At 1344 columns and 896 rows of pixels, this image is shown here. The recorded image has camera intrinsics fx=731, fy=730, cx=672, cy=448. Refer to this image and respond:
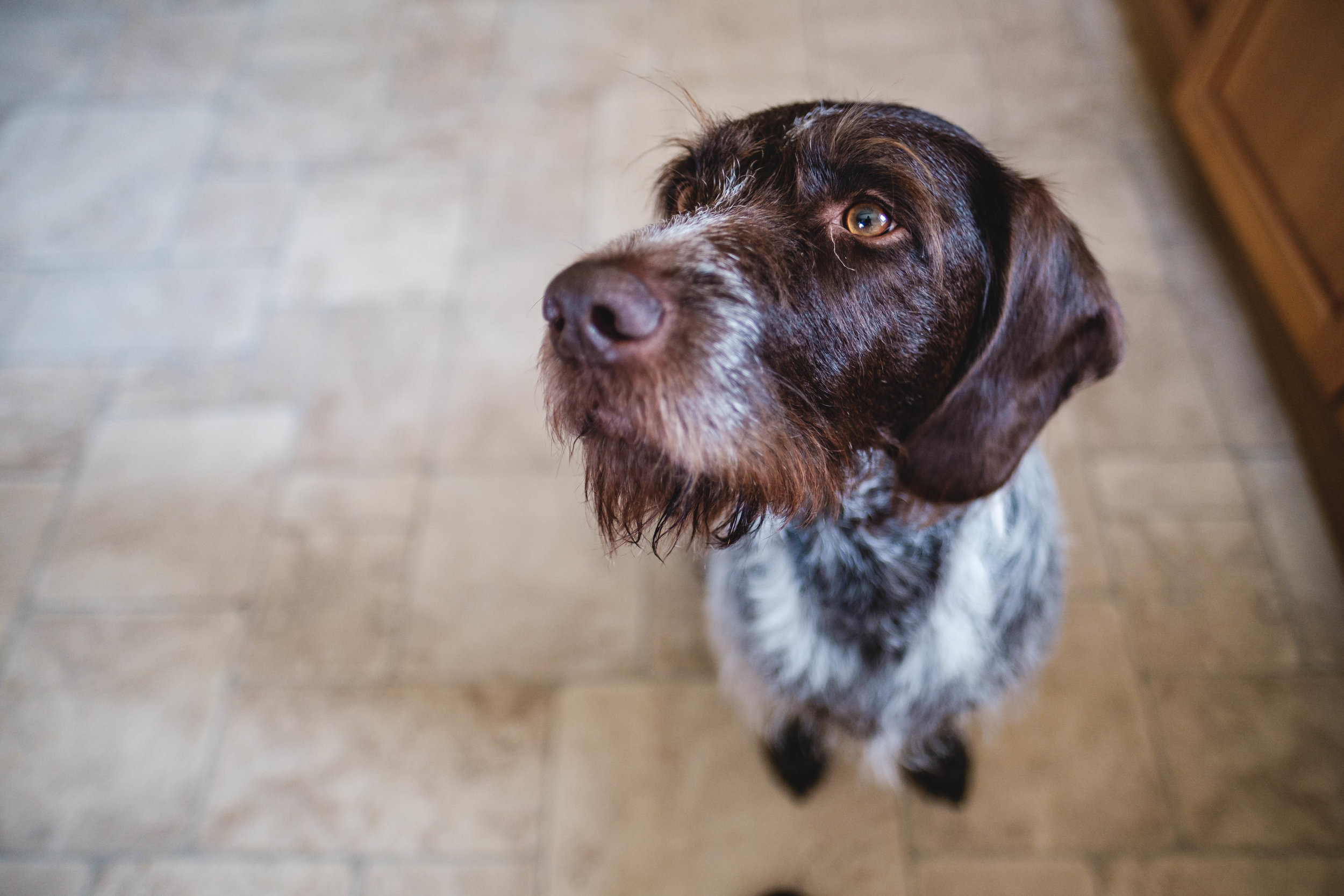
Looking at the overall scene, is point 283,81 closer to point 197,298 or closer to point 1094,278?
point 197,298

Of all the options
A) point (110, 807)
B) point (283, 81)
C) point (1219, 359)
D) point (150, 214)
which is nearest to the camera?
point (110, 807)

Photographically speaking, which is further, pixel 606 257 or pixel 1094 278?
pixel 1094 278

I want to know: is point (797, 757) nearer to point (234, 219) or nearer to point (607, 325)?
point (607, 325)

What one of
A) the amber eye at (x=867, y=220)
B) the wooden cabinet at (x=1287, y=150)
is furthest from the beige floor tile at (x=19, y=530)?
the wooden cabinet at (x=1287, y=150)

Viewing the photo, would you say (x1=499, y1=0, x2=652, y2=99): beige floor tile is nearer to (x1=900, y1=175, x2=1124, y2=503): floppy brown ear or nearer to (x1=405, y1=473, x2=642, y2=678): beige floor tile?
(x1=405, y1=473, x2=642, y2=678): beige floor tile

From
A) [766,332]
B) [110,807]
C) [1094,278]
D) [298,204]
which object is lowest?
[110,807]

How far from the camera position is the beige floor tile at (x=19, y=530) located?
2.17m

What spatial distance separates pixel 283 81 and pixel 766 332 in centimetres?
306

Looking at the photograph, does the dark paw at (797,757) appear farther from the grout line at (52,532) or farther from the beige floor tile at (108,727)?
the grout line at (52,532)

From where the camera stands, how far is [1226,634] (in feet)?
6.24

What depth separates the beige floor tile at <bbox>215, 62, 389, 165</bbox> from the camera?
2893mm

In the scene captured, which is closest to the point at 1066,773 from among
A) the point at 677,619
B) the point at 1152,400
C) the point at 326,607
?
the point at 677,619

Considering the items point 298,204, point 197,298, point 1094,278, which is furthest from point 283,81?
point 1094,278

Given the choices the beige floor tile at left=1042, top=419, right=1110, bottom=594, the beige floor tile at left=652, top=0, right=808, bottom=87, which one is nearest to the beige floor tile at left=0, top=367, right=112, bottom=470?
the beige floor tile at left=652, top=0, right=808, bottom=87
